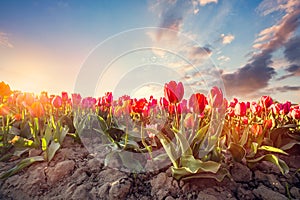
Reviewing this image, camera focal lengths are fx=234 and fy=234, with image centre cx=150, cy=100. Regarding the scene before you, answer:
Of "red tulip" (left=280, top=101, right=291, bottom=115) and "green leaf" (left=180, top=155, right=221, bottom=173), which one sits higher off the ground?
"red tulip" (left=280, top=101, right=291, bottom=115)

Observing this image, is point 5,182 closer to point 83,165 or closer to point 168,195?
point 83,165

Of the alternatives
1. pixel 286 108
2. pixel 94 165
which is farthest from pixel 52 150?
pixel 286 108

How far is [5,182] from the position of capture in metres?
2.31

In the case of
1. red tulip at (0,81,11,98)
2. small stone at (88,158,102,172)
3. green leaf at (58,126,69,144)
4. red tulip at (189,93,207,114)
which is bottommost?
small stone at (88,158,102,172)

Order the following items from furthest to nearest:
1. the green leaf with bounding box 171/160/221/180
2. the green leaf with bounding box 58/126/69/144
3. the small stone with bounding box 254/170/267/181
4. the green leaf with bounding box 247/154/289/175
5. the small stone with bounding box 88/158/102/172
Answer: the green leaf with bounding box 58/126/69/144
the small stone with bounding box 88/158/102/172
the small stone with bounding box 254/170/267/181
the green leaf with bounding box 247/154/289/175
the green leaf with bounding box 171/160/221/180

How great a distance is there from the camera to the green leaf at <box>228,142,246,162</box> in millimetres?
1949

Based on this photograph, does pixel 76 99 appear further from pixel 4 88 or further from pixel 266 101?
pixel 266 101

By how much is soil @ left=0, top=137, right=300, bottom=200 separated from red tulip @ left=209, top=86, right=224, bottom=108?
0.61 meters

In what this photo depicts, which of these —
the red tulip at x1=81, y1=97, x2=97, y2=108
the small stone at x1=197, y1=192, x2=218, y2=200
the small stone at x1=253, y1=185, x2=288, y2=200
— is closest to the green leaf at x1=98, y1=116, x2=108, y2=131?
the red tulip at x1=81, y1=97, x2=97, y2=108

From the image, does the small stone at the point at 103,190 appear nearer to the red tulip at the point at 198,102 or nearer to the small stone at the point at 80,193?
the small stone at the point at 80,193

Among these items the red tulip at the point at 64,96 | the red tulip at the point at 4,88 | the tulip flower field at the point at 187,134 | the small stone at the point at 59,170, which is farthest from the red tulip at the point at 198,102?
the red tulip at the point at 4,88

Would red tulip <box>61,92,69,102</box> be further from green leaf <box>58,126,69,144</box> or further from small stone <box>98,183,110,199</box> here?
small stone <box>98,183,110,199</box>

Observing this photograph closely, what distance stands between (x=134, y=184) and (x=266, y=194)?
1.04 meters

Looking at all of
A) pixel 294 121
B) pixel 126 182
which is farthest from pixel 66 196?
pixel 294 121
